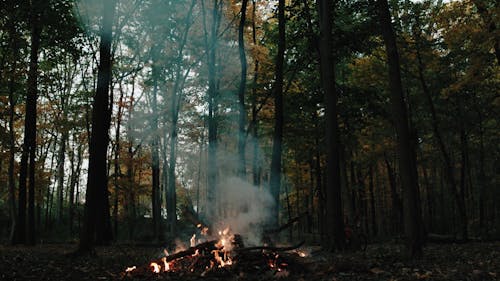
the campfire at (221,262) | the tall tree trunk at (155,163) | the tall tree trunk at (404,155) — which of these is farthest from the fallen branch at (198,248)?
the tall tree trunk at (155,163)

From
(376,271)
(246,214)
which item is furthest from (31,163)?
(376,271)

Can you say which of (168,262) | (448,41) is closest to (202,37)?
(448,41)

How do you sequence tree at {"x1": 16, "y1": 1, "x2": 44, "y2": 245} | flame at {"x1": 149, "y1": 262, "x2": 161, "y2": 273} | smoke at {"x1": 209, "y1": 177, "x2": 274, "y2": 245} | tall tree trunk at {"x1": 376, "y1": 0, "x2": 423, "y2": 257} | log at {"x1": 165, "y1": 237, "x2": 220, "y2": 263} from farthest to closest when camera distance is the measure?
tree at {"x1": 16, "y1": 1, "x2": 44, "y2": 245}, smoke at {"x1": 209, "y1": 177, "x2": 274, "y2": 245}, tall tree trunk at {"x1": 376, "y1": 0, "x2": 423, "y2": 257}, log at {"x1": 165, "y1": 237, "x2": 220, "y2": 263}, flame at {"x1": 149, "y1": 262, "x2": 161, "y2": 273}

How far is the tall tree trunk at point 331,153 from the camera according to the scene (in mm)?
11719

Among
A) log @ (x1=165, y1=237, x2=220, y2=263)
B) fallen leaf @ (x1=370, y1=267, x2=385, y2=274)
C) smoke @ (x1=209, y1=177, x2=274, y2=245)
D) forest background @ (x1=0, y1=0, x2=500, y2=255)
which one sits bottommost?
fallen leaf @ (x1=370, y1=267, x2=385, y2=274)

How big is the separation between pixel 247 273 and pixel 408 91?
15.3 metres

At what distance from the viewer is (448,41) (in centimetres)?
1478

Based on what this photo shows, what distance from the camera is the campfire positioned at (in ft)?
28.0

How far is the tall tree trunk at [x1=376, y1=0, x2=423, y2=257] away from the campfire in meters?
3.15

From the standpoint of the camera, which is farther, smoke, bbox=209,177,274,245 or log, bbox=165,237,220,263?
smoke, bbox=209,177,274,245

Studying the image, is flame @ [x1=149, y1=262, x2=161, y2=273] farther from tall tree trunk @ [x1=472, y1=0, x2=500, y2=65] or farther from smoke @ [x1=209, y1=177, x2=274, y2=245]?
tall tree trunk @ [x1=472, y1=0, x2=500, y2=65]

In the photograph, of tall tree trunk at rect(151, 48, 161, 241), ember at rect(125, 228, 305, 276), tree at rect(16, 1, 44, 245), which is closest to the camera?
ember at rect(125, 228, 305, 276)

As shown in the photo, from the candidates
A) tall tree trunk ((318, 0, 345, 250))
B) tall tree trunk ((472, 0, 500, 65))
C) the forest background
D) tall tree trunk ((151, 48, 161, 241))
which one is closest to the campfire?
A: the forest background

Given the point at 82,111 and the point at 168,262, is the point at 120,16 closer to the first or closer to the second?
the point at 82,111
